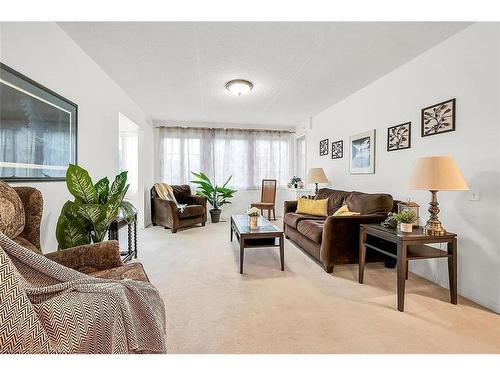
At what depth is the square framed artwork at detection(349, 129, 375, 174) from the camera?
344 cm

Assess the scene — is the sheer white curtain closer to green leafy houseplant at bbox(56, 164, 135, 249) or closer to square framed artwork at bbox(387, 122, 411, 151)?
square framed artwork at bbox(387, 122, 411, 151)

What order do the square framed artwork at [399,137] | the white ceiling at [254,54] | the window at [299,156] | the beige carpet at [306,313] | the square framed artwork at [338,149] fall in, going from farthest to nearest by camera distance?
the window at [299,156] → the square framed artwork at [338,149] → the square framed artwork at [399,137] → the white ceiling at [254,54] → the beige carpet at [306,313]

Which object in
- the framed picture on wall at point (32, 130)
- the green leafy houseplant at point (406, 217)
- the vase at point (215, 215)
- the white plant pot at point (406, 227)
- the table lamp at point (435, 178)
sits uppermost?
the framed picture on wall at point (32, 130)

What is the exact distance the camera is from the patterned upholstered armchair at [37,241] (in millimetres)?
1184

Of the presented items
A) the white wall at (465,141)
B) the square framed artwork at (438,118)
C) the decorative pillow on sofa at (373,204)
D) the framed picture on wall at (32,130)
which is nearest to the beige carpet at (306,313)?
the white wall at (465,141)

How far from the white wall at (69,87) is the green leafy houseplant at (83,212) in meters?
0.33

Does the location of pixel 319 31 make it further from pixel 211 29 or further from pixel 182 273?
pixel 182 273

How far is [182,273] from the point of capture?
2.68 meters

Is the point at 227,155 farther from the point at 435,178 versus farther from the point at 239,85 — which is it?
the point at 435,178

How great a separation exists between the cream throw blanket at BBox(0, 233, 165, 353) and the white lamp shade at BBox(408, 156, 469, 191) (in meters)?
2.14

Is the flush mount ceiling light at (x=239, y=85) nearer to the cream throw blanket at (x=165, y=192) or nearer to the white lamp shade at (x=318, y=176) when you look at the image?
the white lamp shade at (x=318, y=176)

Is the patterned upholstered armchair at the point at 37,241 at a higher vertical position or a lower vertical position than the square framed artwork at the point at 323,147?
lower

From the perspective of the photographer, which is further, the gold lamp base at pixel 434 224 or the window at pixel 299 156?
the window at pixel 299 156
